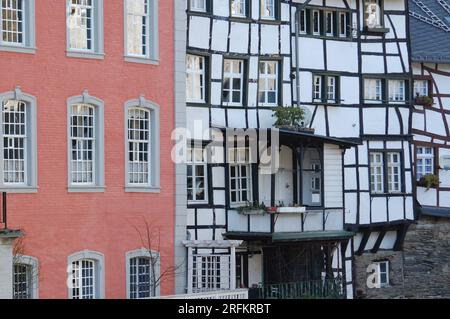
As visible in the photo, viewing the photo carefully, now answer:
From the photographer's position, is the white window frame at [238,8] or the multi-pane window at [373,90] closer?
the white window frame at [238,8]

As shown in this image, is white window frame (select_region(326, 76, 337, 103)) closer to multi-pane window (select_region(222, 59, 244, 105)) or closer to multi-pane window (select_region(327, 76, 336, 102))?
multi-pane window (select_region(327, 76, 336, 102))

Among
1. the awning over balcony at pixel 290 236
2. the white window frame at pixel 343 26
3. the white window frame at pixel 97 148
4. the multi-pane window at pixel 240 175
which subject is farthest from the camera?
the white window frame at pixel 343 26

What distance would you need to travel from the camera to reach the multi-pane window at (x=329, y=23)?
30812 mm

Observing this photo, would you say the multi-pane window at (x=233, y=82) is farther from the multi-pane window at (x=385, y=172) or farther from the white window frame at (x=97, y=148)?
the multi-pane window at (x=385, y=172)

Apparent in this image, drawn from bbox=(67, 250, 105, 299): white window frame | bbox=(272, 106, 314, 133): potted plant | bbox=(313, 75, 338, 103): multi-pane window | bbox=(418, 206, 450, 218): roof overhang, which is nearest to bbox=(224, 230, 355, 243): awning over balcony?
bbox=(272, 106, 314, 133): potted plant

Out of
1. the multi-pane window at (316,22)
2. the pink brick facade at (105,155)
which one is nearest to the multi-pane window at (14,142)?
the pink brick facade at (105,155)

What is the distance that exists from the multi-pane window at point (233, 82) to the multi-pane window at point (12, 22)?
586 cm

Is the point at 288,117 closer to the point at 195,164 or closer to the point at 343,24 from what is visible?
the point at 195,164

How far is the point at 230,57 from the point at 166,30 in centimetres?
238

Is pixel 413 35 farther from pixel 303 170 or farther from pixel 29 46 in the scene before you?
pixel 29 46

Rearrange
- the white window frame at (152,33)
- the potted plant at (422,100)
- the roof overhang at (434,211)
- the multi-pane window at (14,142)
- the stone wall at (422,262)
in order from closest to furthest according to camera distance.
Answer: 1. the multi-pane window at (14,142)
2. the white window frame at (152,33)
3. the stone wall at (422,262)
4. the roof overhang at (434,211)
5. the potted plant at (422,100)

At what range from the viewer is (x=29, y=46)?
2416 cm

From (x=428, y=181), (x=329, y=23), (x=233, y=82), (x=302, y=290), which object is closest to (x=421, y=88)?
(x=428, y=181)

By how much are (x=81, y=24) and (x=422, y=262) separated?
491 inches
